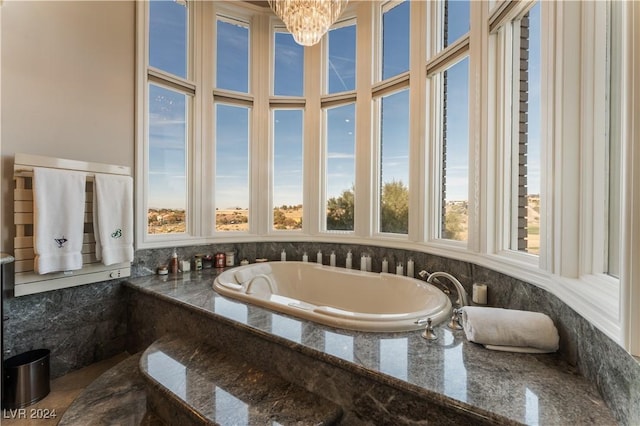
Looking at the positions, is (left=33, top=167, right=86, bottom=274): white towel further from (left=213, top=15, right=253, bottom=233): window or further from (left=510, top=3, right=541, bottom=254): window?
(left=510, top=3, right=541, bottom=254): window

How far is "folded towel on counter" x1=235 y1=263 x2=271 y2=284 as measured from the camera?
2.51m

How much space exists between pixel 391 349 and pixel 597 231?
95cm

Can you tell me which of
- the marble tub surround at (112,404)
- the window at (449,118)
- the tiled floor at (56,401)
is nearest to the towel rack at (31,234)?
the tiled floor at (56,401)

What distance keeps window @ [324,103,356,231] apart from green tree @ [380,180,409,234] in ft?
1.14

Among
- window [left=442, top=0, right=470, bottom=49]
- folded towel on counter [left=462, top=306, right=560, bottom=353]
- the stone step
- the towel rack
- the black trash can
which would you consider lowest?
the black trash can

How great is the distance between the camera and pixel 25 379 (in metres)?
1.70

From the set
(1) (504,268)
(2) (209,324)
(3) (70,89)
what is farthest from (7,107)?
(1) (504,268)

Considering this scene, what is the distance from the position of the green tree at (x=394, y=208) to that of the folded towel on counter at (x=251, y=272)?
1.25m

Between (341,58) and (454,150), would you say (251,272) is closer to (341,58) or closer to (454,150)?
(454,150)

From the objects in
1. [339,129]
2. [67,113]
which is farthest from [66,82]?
[339,129]

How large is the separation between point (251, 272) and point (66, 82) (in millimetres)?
2079

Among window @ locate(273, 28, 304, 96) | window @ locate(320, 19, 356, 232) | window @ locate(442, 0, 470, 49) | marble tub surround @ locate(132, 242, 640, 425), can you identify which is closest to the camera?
marble tub surround @ locate(132, 242, 640, 425)

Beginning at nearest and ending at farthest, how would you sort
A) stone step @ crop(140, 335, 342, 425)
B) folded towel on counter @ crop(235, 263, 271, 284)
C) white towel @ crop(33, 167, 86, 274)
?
1. stone step @ crop(140, 335, 342, 425)
2. white towel @ crop(33, 167, 86, 274)
3. folded towel on counter @ crop(235, 263, 271, 284)

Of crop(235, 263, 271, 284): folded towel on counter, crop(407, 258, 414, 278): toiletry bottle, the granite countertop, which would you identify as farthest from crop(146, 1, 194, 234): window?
crop(407, 258, 414, 278): toiletry bottle
